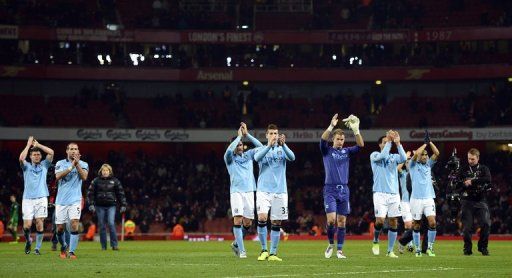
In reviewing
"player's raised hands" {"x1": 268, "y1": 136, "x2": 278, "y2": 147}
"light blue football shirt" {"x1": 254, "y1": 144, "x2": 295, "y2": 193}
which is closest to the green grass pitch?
"light blue football shirt" {"x1": 254, "y1": 144, "x2": 295, "y2": 193}

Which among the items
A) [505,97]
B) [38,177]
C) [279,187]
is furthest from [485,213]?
[505,97]

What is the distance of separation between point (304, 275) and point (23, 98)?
49462 millimetres

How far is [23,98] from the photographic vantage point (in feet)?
207

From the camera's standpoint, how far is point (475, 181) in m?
24.9

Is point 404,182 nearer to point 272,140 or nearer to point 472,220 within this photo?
point 472,220

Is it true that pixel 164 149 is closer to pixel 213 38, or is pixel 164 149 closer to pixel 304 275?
pixel 213 38

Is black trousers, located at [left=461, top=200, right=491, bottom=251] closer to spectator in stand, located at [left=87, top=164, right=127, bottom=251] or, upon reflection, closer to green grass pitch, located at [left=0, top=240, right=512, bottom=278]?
green grass pitch, located at [left=0, top=240, right=512, bottom=278]

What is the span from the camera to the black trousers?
25.0 metres

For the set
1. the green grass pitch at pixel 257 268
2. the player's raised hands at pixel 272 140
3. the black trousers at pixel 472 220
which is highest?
the player's raised hands at pixel 272 140

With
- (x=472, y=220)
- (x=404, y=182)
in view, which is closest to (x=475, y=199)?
(x=472, y=220)

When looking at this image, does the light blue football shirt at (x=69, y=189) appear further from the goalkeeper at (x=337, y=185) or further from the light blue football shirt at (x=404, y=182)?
the light blue football shirt at (x=404, y=182)

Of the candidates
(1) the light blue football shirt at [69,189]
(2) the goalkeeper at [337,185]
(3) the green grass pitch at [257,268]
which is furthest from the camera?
(1) the light blue football shirt at [69,189]

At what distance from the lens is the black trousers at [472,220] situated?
82.0 ft

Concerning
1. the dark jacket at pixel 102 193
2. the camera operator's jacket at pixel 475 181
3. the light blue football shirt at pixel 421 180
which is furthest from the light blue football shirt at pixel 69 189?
the camera operator's jacket at pixel 475 181
